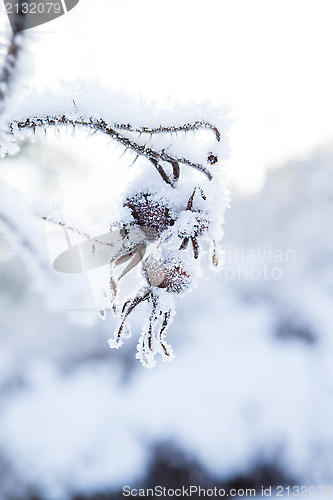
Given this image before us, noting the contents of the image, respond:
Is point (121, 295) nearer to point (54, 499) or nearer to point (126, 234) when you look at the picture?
point (126, 234)

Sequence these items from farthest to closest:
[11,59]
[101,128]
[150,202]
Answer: [150,202] → [101,128] → [11,59]

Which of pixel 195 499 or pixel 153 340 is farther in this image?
pixel 195 499

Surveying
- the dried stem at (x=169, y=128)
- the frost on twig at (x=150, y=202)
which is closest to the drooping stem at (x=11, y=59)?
the frost on twig at (x=150, y=202)

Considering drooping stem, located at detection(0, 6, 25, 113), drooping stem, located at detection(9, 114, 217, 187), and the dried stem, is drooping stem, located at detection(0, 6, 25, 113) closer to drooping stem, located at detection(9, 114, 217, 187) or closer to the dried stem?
drooping stem, located at detection(9, 114, 217, 187)

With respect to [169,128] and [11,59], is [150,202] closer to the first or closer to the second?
[169,128]

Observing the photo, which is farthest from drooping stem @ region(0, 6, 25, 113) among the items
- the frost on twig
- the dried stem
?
the dried stem

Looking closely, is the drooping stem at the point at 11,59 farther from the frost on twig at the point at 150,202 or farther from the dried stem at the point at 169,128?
the dried stem at the point at 169,128

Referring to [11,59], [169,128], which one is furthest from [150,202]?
[11,59]

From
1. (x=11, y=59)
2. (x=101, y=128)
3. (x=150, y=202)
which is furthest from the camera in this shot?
(x=150, y=202)

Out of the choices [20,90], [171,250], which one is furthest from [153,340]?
[20,90]

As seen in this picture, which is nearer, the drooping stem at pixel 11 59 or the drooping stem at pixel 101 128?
the drooping stem at pixel 11 59

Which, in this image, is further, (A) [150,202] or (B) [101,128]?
(A) [150,202]
